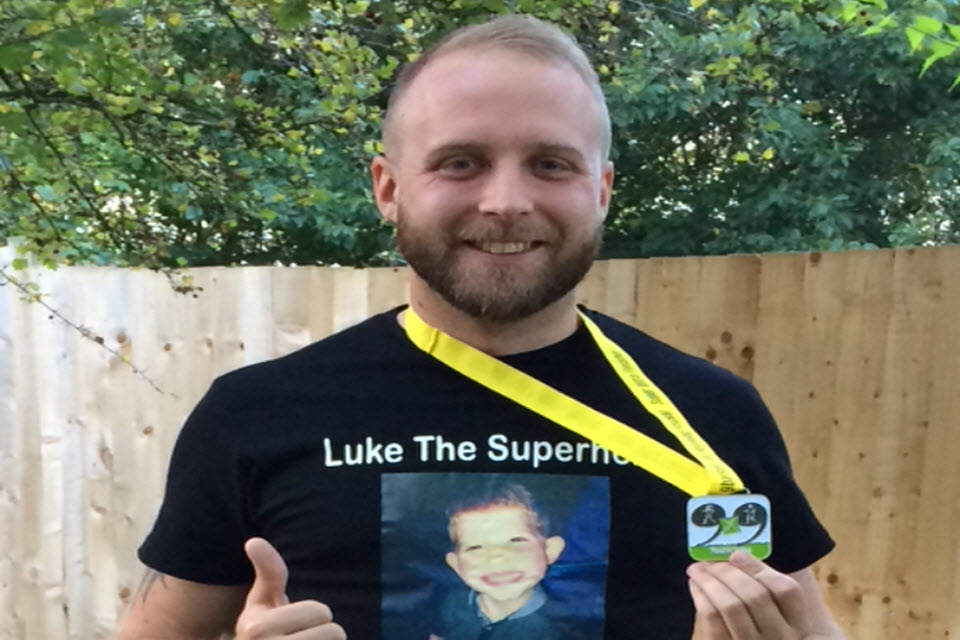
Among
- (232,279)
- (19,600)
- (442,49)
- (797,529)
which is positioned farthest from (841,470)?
(19,600)

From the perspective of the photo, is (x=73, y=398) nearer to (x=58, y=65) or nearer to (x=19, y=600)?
(x=19, y=600)

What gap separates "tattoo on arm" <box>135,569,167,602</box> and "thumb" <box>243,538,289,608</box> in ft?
1.10

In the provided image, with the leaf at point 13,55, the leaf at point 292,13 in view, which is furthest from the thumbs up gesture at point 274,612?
the leaf at point 292,13

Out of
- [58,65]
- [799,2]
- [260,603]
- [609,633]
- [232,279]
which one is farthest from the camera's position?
[232,279]

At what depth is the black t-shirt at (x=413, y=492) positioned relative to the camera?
129 centimetres

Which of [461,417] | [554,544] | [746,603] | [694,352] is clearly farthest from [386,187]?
[694,352]

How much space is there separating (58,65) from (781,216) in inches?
187

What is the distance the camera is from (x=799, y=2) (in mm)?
2545

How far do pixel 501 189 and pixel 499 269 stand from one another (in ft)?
0.39

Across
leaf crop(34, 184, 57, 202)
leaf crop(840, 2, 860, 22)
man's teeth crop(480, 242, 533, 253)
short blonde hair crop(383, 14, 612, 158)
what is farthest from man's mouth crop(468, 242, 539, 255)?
leaf crop(34, 184, 57, 202)

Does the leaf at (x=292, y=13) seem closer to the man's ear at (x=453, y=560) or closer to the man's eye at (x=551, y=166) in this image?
the man's eye at (x=551, y=166)

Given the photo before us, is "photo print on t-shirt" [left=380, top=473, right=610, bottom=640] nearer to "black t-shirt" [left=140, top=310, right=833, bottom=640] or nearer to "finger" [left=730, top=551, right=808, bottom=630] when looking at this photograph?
"black t-shirt" [left=140, top=310, right=833, bottom=640]

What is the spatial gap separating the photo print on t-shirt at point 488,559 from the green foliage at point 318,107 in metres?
1.25

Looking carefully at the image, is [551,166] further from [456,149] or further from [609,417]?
[609,417]
